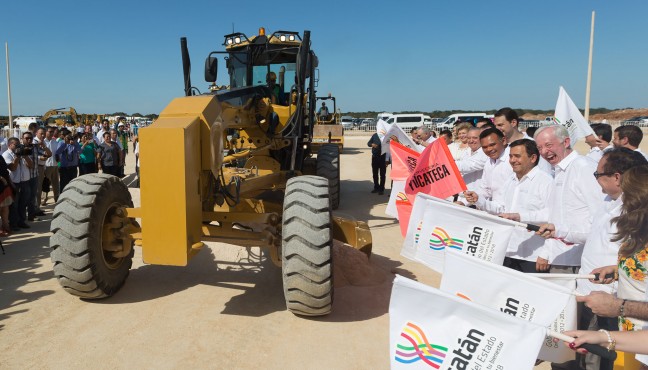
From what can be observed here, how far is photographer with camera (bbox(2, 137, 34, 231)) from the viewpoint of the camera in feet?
26.1

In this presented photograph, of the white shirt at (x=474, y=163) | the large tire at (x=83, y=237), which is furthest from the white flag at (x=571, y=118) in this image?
the large tire at (x=83, y=237)

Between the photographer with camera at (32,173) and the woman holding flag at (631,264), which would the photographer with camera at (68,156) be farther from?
the woman holding flag at (631,264)

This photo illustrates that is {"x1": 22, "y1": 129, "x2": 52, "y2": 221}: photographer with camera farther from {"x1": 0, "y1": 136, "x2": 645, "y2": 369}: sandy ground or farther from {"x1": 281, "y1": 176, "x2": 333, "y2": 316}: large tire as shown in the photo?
{"x1": 281, "y1": 176, "x2": 333, "y2": 316}: large tire

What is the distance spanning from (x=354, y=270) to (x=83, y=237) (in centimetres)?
304

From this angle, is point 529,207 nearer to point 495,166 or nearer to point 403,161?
point 495,166

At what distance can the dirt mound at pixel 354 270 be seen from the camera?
535 cm

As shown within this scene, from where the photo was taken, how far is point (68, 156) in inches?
401

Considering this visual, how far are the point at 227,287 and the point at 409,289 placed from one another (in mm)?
3433

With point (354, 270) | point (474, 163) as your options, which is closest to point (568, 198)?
point (474, 163)

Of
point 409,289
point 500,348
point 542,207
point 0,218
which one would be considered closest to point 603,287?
point 542,207

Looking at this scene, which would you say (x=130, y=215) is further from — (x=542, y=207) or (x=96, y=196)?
(x=542, y=207)

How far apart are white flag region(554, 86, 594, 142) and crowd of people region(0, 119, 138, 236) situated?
6.69 meters

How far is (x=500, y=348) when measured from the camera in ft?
6.81

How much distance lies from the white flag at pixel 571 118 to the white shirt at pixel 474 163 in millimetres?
1134
